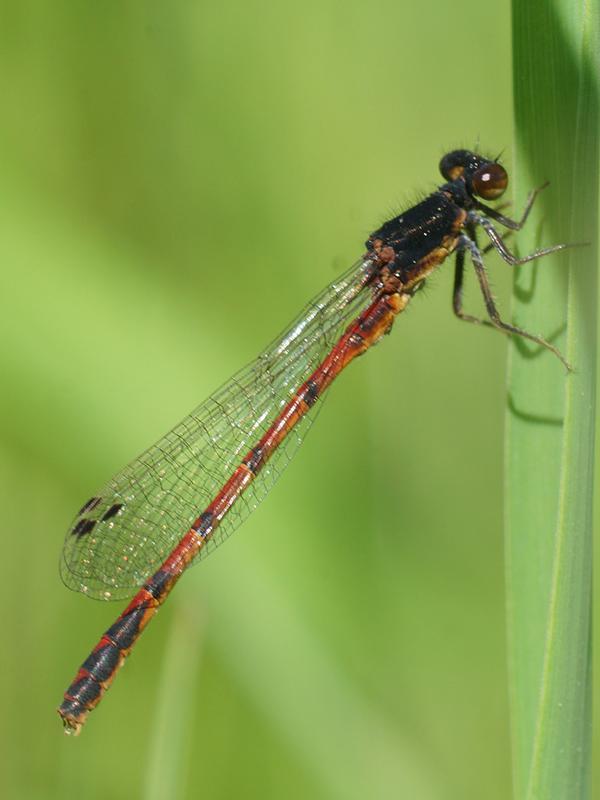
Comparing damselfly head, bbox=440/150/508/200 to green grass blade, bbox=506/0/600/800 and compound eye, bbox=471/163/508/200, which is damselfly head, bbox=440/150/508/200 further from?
green grass blade, bbox=506/0/600/800

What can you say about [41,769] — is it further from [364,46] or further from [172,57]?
[364,46]

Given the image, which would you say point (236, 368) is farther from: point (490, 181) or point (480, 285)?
point (490, 181)

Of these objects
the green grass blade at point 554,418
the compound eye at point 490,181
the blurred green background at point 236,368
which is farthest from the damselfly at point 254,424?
the green grass blade at point 554,418

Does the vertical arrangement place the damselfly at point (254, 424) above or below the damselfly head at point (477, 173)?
below

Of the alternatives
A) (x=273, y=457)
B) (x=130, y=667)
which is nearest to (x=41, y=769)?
(x=130, y=667)

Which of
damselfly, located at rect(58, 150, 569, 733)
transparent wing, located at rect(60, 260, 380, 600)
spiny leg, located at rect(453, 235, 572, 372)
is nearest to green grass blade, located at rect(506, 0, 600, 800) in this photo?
spiny leg, located at rect(453, 235, 572, 372)

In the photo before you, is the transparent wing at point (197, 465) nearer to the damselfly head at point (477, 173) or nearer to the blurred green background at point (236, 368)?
the blurred green background at point (236, 368)
